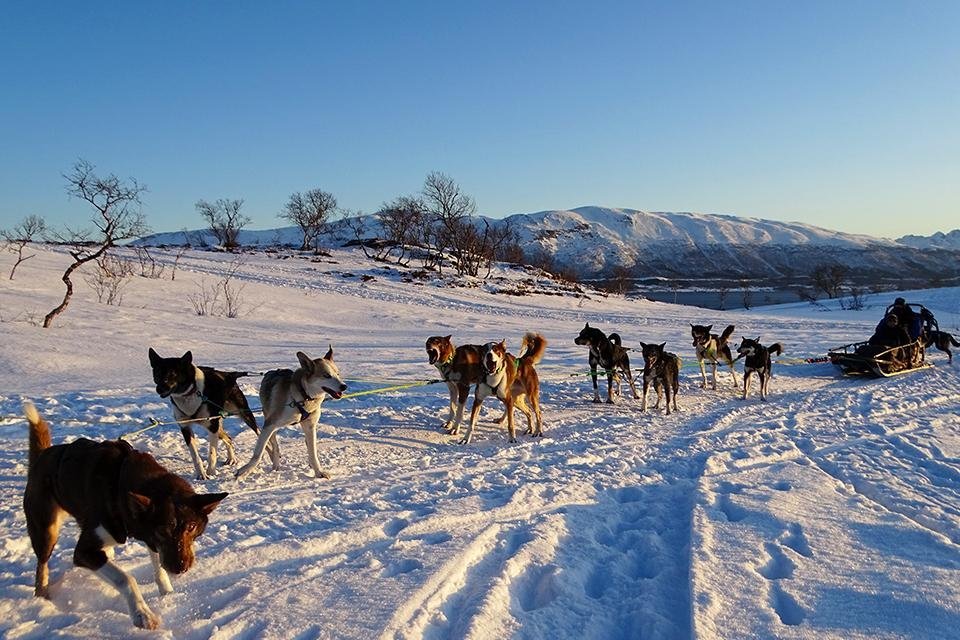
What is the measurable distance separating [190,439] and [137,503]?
121 inches

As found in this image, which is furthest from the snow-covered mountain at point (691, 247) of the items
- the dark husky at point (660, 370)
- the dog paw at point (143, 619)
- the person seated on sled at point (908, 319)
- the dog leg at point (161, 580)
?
the dog paw at point (143, 619)

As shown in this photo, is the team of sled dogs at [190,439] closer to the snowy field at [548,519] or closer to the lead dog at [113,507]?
the lead dog at [113,507]

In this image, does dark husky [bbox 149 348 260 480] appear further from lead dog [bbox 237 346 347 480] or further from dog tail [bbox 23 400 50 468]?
dog tail [bbox 23 400 50 468]

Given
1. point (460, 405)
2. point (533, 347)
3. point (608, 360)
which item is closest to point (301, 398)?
point (460, 405)

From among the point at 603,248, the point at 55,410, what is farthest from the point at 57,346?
the point at 603,248

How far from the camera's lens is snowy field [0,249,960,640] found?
3.27 metres

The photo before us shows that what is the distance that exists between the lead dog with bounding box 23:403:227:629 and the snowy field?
1.01 feet

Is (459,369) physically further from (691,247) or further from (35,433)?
(691,247)

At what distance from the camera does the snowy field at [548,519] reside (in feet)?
10.7

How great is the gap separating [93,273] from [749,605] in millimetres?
24653

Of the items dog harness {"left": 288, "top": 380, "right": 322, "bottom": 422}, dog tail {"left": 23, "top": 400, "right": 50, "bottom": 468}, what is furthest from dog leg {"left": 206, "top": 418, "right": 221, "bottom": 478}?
dog tail {"left": 23, "top": 400, "right": 50, "bottom": 468}

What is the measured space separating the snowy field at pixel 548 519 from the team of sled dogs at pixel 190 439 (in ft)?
1.09

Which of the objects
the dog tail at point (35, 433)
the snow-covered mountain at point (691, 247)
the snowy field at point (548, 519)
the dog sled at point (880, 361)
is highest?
the snow-covered mountain at point (691, 247)

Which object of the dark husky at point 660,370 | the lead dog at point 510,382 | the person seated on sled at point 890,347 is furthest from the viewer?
the person seated on sled at point 890,347
